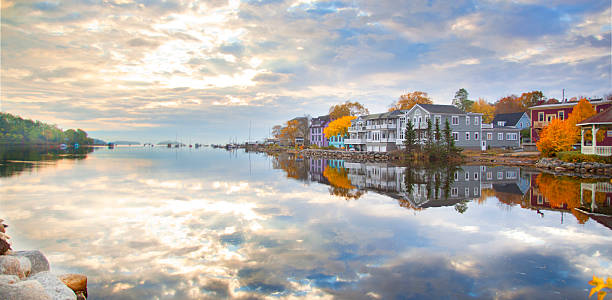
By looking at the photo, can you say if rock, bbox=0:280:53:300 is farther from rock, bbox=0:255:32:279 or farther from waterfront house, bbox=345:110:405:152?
waterfront house, bbox=345:110:405:152

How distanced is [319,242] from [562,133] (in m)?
40.4

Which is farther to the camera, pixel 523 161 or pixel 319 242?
pixel 523 161

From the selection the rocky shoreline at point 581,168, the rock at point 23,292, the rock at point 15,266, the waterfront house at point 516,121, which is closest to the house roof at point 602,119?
the rocky shoreline at point 581,168

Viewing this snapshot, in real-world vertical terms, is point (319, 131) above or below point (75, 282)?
above

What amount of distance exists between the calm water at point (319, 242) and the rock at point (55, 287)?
34.5 inches

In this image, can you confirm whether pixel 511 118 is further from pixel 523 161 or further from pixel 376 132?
pixel 523 161

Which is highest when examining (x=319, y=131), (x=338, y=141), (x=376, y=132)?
(x=319, y=131)

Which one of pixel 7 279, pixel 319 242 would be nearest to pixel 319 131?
pixel 319 242

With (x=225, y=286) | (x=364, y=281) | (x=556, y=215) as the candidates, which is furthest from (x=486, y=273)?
(x=556, y=215)

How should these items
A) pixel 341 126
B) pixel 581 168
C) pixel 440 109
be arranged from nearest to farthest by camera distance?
1. pixel 581 168
2. pixel 440 109
3. pixel 341 126

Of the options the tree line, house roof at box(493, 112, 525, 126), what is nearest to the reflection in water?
the tree line

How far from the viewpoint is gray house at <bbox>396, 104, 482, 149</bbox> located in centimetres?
5875

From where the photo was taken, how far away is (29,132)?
134m

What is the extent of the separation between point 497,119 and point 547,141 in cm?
3894
